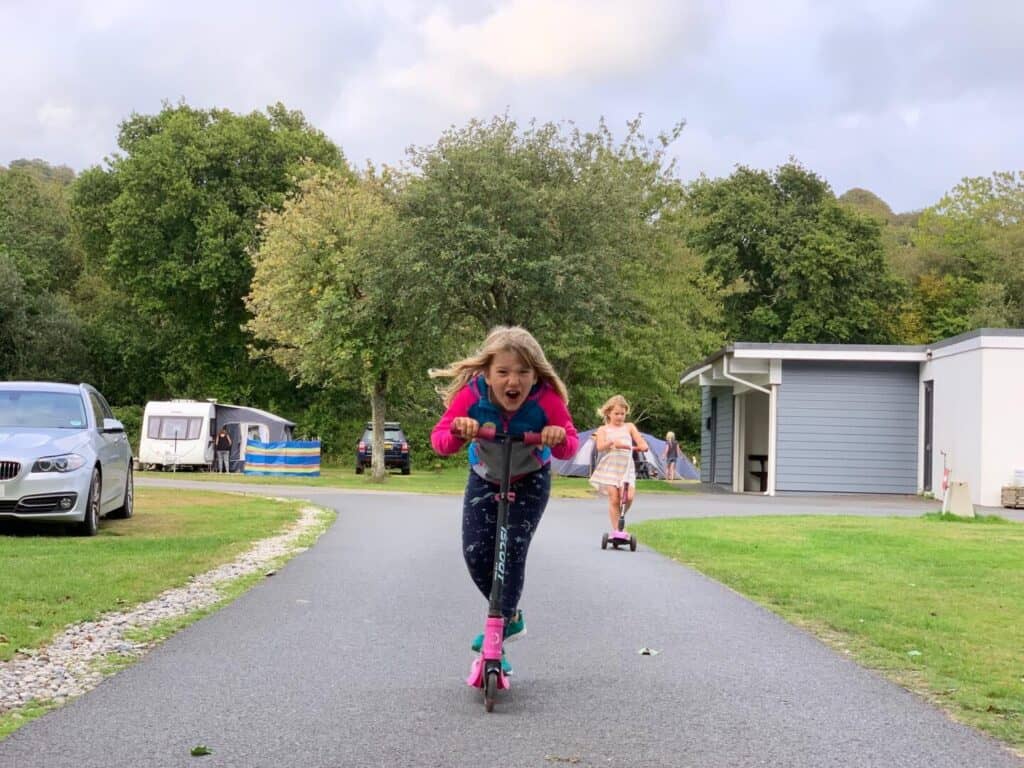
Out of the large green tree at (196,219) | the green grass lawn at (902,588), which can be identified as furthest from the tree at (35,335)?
the green grass lawn at (902,588)

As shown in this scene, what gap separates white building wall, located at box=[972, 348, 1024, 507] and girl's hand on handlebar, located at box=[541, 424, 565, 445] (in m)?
22.0

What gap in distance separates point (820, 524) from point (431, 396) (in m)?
33.6

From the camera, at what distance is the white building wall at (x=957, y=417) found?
1007 inches

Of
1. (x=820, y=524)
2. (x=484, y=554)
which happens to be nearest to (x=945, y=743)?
(x=484, y=554)

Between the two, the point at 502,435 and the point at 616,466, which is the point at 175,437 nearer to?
the point at 616,466

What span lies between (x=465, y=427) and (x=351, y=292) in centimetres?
2869

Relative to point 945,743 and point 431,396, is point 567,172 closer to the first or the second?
point 431,396

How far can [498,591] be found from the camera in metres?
5.34

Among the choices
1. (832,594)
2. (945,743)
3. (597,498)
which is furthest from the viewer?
(597,498)

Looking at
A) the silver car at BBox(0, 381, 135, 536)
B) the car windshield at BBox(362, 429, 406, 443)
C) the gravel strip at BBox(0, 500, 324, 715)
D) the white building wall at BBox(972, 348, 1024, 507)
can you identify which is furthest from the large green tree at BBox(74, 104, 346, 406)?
the gravel strip at BBox(0, 500, 324, 715)

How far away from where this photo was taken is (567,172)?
103ft

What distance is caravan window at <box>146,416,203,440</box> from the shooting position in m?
40.9

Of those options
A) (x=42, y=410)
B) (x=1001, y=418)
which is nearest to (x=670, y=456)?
(x=1001, y=418)

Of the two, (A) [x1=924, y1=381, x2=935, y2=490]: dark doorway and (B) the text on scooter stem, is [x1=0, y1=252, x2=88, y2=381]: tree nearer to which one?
(A) [x1=924, y1=381, x2=935, y2=490]: dark doorway
